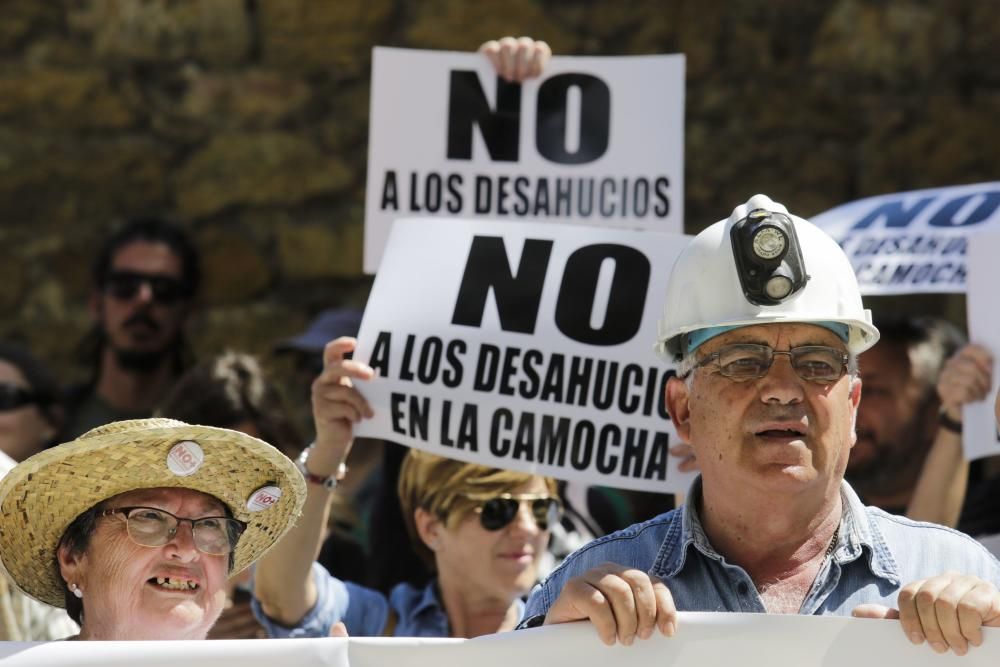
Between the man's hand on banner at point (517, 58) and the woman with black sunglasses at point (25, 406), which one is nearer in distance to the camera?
the man's hand on banner at point (517, 58)

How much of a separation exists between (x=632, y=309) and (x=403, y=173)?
79cm

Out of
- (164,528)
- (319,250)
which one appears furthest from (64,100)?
(164,528)

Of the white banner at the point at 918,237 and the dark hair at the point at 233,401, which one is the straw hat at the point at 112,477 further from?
the white banner at the point at 918,237

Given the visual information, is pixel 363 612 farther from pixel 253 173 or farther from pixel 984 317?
pixel 253 173

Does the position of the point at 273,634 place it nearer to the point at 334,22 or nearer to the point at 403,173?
the point at 403,173

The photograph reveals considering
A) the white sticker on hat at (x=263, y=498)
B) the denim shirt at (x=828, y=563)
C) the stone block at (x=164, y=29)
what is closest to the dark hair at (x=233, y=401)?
the white sticker on hat at (x=263, y=498)

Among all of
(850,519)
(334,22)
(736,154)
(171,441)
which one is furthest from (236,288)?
(850,519)

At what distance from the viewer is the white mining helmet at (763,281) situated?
112 inches

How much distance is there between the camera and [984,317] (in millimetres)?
4004

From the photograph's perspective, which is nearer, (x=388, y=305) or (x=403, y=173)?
(x=388, y=305)

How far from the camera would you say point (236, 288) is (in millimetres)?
6281

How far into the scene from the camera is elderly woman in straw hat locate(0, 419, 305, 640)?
292cm

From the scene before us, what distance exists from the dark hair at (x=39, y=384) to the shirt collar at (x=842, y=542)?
7.77 feet

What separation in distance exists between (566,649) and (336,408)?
3.85ft
